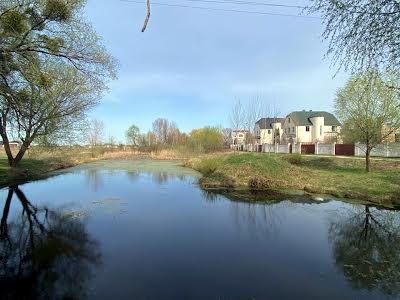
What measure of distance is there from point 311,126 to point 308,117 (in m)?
2.24

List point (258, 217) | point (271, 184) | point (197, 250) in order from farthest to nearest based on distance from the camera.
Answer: point (271, 184) < point (258, 217) < point (197, 250)

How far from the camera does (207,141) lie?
54656mm

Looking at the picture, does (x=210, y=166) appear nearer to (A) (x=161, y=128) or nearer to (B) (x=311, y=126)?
(B) (x=311, y=126)

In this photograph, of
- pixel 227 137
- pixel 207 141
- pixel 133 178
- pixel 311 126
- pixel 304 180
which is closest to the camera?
pixel 304 180

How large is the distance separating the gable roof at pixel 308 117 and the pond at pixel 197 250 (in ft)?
157

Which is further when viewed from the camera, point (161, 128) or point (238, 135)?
point (161, 128)

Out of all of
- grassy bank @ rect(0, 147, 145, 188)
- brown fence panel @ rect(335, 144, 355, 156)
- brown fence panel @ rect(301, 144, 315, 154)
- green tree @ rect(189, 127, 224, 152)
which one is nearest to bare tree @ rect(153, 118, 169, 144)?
green tree @ rect(189, 127, 224, 152)

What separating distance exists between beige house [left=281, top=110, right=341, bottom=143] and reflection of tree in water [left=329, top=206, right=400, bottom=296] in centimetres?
4710

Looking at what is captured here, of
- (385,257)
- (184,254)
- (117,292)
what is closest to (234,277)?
(184,254)

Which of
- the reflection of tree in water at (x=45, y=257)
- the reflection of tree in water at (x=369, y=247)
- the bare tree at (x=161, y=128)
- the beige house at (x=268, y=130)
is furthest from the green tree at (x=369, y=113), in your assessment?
the bare tree at (x=161, y=128)

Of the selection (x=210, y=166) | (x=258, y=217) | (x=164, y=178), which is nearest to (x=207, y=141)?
(x=210, y=166)

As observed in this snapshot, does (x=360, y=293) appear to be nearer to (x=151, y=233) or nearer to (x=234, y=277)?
(x=234, y=277)

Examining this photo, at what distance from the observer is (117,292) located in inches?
203

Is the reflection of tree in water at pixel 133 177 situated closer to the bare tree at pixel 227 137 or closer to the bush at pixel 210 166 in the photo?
the bush at pixel 210 166
